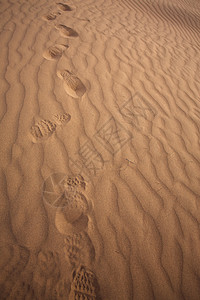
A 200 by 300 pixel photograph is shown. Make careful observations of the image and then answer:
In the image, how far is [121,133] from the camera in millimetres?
2008

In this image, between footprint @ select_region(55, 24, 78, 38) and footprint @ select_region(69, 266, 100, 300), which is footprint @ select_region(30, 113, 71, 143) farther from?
footprint @ select_region(55, 24, 78, 38)

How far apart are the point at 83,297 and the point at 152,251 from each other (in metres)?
0.66

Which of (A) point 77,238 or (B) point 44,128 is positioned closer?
(A) point 77,238

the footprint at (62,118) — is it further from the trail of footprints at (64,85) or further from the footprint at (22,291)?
the footprint at (22,291)

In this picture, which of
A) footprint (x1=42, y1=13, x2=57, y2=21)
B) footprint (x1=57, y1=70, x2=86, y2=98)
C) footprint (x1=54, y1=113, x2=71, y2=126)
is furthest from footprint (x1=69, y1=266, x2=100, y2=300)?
footprint (x1=42, y1=13, x2=57, y2=21)

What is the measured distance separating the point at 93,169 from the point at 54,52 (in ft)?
6.93

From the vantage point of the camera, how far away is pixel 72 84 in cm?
228

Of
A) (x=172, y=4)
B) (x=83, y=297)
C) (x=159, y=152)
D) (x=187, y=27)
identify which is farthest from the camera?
(x=172, y=4)

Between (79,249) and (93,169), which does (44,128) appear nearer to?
(93,169)

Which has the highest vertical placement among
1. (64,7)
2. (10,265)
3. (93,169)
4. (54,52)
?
(64,7)

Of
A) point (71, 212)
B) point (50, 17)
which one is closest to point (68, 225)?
point (71, 212)

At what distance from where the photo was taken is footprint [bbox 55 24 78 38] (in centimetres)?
301

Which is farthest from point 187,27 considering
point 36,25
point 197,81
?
point 36,25

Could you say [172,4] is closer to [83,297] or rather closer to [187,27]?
[187,27]
